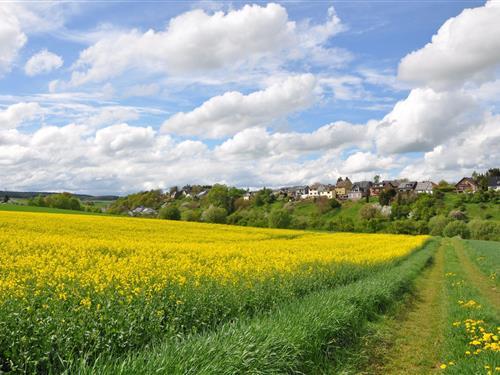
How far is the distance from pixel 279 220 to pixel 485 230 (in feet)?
123

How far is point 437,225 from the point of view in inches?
3285

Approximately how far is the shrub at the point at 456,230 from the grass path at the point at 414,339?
72.3 metres

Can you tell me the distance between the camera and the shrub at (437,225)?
3265 inches

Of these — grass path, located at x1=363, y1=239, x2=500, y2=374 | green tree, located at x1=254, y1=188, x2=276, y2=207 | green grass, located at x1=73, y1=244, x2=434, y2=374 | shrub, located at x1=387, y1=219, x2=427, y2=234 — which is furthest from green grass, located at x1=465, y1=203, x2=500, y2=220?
green grass, located at x1=73, y1=244, x2=434, y2=374

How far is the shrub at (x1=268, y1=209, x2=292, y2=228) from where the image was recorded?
3091 inches

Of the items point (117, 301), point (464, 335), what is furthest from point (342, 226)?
point (117, 301)

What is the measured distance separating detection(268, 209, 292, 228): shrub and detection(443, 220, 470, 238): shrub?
3032cm

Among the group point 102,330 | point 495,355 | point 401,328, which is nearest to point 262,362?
point 102,330

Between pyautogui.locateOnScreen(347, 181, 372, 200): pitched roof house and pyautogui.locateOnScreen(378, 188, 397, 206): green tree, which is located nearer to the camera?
pyautogui.locateOnScreen(378, 188, 397, 206): green tree

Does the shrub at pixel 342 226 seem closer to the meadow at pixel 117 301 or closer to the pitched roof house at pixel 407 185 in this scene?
the meadow at pixel 117 301

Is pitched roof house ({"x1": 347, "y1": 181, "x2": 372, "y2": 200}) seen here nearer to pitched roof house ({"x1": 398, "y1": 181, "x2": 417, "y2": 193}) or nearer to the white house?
pitched roof house ({"x1": 398, "y1": 181, "x2": 417, "y2": 193})

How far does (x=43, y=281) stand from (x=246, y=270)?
5.73 metres

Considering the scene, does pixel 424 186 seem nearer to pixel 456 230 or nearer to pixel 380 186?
pixel 380 186

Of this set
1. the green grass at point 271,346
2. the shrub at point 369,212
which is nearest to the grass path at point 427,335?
the green grass at point 271,346
